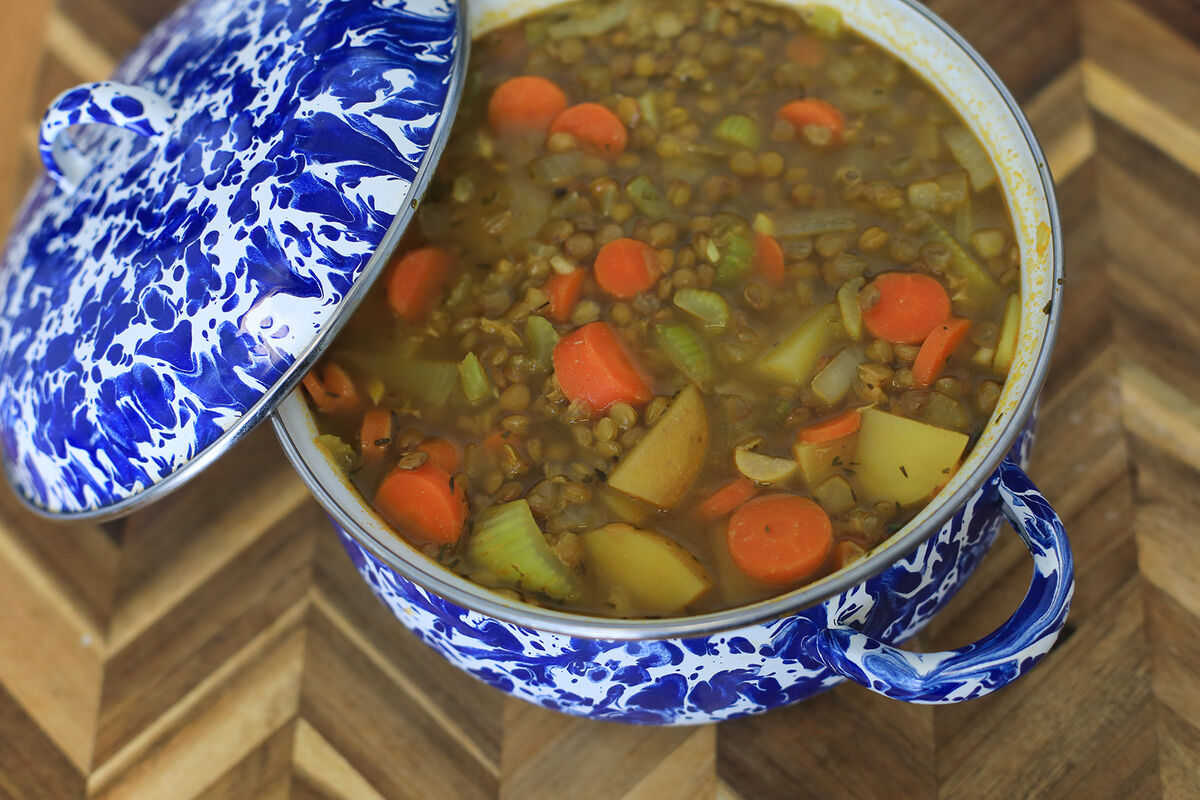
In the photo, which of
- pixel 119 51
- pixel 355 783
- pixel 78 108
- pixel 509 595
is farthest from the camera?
pixel 119 51

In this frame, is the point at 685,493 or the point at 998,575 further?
the point at 998,575

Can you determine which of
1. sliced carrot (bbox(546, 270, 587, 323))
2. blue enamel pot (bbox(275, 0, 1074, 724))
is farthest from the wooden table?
sliced carrot (bbox(546, 270, 587, 323))

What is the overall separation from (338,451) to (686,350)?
0.67 m

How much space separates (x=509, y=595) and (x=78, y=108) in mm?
1197

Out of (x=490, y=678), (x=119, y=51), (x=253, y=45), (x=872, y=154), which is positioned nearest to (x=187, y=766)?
(x=490, y=678)

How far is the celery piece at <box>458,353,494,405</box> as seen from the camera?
2.09 m

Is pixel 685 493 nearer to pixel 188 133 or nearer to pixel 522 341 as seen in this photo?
pixel 522 341

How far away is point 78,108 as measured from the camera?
2.03m

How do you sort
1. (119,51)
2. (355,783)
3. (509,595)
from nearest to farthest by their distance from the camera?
(509,595), (355,783), (119,51)

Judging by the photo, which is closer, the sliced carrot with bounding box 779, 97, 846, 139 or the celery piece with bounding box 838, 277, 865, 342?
the celery piece with bounding box 838, 277, 865, 342

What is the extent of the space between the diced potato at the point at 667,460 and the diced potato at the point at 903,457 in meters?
0.29

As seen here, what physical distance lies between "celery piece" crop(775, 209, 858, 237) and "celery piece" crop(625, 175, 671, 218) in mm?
236

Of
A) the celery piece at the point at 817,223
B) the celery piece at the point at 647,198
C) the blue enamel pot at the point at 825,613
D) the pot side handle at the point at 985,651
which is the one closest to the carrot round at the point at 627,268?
the celery piece at the point at 647,198

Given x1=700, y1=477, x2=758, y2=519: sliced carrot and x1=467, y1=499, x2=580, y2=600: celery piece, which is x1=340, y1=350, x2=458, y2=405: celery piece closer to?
x1=467, y1=499, x2=580, y2=600: celery piece
